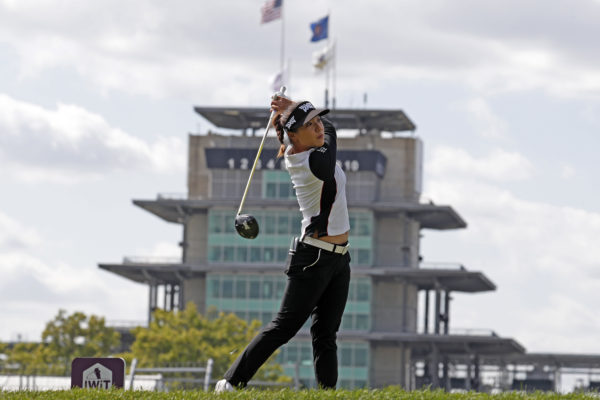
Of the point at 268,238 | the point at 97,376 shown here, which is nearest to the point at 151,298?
the point at 268,238

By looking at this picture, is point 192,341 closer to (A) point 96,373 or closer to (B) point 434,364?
(B) point 434,364

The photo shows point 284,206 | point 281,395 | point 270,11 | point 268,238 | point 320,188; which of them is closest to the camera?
point 281,395

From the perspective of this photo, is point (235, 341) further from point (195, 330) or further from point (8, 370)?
point (8, 370)

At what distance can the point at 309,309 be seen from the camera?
42.8 ft

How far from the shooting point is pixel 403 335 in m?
111

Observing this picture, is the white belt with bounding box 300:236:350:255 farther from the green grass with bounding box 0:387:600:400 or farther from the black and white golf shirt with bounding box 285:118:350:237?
the green grass with bounding box 0:387:600:400

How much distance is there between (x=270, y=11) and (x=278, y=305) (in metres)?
20.9

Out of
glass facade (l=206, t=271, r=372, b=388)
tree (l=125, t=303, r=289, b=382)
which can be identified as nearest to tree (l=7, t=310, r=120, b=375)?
tree (l=125, t=303, r=289, b=382)

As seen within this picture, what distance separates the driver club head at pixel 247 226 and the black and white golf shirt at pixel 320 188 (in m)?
0.42

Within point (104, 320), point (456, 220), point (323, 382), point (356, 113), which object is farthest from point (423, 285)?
point (323, 382)

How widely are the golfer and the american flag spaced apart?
303ft

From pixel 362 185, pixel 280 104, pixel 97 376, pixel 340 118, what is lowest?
pixel 97 376

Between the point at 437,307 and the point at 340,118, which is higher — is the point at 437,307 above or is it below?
below

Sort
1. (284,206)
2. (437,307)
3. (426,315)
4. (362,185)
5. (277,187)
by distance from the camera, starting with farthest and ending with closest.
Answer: (426,315)
(437,307)
(362,185)
(277,187)
(284,206)
